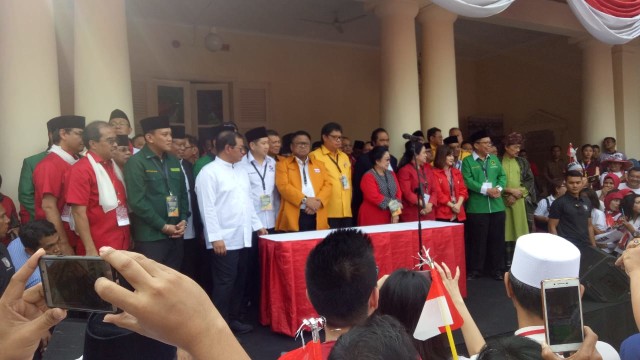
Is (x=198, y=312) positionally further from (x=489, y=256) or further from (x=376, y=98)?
(x=376, y=98)

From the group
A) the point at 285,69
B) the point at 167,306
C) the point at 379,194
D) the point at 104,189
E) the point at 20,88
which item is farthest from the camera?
the point at 285,69

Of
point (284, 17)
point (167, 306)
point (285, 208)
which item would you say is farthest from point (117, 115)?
point (284, 17)

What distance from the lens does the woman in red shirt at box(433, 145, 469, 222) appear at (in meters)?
5.71

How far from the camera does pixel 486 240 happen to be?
19.3ft

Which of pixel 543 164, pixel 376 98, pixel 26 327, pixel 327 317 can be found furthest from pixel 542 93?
pixel 26 327

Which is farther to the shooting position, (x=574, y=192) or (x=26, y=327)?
(x=574, y=192)

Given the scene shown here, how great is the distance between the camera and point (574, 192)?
5.17 metres

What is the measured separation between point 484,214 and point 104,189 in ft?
13.4

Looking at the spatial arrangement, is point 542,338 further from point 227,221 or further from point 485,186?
point 485,186

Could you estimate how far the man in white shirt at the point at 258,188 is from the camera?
15.1 feet

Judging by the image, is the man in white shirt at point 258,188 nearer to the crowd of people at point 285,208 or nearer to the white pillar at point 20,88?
the crowd of people at point 285,208

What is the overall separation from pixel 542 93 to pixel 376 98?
4.35 m

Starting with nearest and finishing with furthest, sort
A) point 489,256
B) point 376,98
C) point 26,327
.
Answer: point 26,327 → point 489,256 → point 376,98

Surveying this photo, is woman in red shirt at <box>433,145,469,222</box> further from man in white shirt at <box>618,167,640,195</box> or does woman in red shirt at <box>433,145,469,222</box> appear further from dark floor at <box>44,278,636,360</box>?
man in white shirt at <box>618,167,640,195</box>
